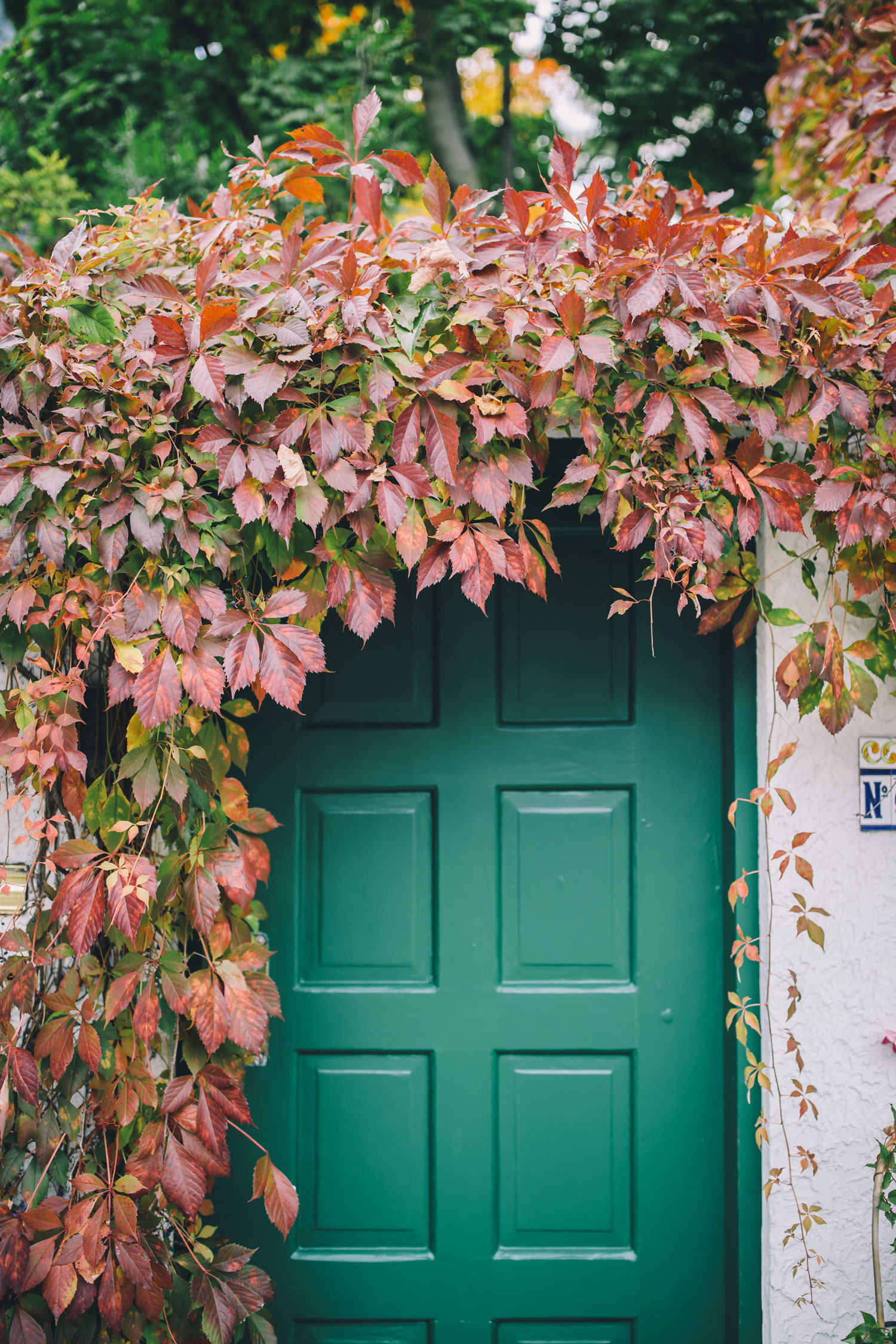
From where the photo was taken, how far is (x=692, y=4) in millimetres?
4762

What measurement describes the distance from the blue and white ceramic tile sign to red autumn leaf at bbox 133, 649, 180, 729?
148cm

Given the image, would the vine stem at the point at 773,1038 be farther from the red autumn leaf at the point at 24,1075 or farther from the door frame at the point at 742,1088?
the red autumn leaf at the point at 24,1075

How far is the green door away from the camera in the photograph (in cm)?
193

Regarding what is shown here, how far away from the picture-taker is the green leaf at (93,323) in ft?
4.79

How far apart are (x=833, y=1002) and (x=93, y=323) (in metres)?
2.07

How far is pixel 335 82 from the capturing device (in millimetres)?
4383

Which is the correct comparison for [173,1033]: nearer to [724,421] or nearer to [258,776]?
[258,776]

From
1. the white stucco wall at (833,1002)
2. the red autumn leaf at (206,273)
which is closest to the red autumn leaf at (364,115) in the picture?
the red autumn leaf at (206,273)

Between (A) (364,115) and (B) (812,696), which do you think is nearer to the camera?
(A) (364,115)

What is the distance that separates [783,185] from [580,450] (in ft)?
5.49

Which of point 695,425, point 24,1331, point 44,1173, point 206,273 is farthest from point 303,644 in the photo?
point 24,1331

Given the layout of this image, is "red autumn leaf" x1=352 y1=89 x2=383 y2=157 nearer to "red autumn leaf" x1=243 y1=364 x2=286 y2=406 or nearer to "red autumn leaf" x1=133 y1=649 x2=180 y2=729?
"red autumn leaf" x1=243 y1=364 x2=286 y2=406

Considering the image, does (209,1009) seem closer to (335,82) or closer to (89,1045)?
(89,1045)

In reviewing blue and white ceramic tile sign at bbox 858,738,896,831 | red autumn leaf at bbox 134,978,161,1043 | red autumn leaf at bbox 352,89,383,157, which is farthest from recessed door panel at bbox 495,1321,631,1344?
red autumn leaf at bbox 352,89,383,157
